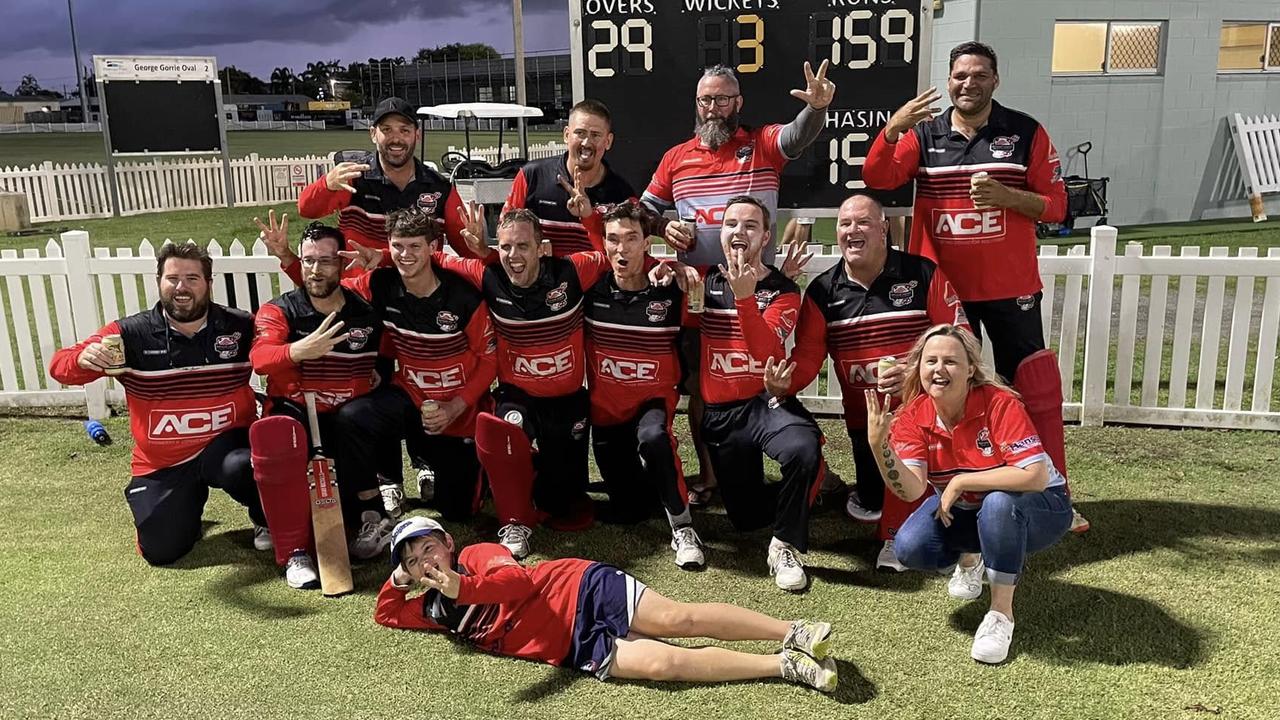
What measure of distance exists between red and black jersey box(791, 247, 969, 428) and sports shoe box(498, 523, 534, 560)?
1.41 meters

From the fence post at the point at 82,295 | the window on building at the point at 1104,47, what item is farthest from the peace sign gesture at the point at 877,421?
the window on building at the point at 1104,47

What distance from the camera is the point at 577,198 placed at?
476 centimetres

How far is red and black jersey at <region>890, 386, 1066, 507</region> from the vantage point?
139 inches

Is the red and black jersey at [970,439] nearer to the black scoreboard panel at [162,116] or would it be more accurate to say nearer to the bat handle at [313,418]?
the bat handle at [313,418]

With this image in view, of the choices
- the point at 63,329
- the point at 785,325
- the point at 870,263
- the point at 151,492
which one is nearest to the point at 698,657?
the point at 785,325

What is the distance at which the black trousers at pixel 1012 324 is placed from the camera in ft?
14.8

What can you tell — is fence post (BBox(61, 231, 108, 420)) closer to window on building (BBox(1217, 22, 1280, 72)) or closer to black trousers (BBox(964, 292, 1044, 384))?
black trousers (BBox(964, 292, 1044, 384))

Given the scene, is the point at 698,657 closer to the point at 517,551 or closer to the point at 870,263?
the point at 517,551

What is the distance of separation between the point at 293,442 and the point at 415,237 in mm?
1064

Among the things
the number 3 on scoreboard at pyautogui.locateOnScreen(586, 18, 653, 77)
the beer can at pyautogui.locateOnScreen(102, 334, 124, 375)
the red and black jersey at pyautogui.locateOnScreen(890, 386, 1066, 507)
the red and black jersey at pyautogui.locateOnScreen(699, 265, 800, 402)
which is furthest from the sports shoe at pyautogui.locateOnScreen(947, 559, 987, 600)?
the beer can at pyautogui.locateOnScreen(102, 334, 124, 375)

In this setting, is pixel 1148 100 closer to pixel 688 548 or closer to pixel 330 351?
pixel 688 548

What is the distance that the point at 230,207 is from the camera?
2000 centimetres

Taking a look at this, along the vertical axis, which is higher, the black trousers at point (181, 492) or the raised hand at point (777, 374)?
the raised hand at point (777, 374)

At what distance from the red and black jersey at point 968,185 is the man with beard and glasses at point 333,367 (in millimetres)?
2516
